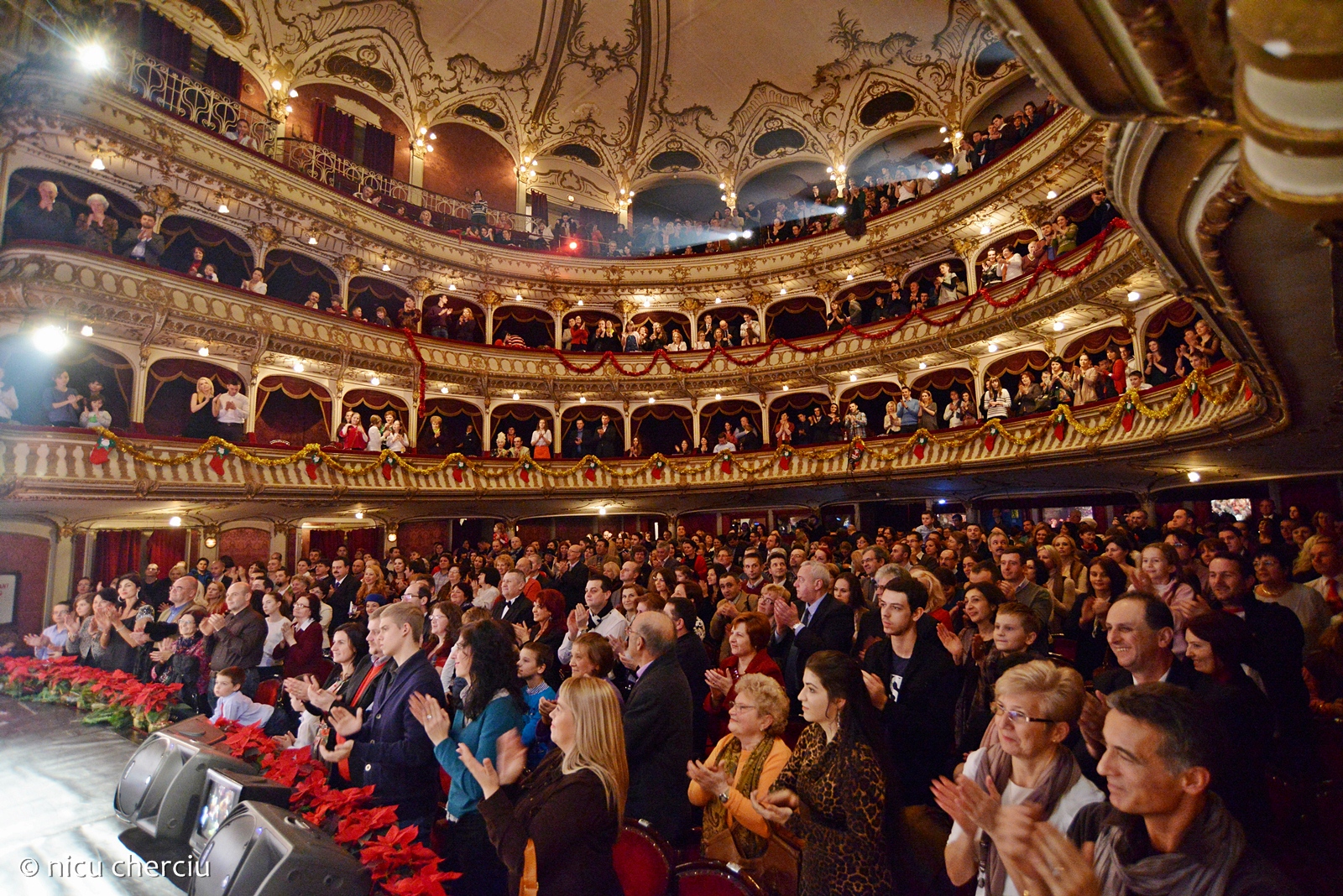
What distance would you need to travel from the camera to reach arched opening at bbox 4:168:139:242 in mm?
11648

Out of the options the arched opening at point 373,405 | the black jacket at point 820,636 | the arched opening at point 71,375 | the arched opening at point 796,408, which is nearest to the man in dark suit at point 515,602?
the black jacket at point 820,636

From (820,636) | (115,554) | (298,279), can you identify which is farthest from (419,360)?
(820,636)

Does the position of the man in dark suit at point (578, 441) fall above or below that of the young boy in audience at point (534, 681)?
above

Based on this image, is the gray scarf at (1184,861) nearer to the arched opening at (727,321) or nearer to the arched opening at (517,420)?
the arched opening at (517,420)

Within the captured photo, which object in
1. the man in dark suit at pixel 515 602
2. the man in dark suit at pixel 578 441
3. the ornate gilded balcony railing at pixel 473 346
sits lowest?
the man in dark suit at pixel 515 602

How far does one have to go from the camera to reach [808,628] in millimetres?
4348

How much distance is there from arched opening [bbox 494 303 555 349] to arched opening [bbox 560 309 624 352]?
20.2 inches

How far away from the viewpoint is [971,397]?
17.8 metres

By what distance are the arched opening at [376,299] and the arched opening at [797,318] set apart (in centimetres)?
1152

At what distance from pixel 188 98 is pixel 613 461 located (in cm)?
1300

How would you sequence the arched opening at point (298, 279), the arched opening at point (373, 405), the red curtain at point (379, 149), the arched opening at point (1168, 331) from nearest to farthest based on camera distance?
the arched opening at point (1168, 331) < the arched opening at point (298, 279) < the arched opening at point (373, 405) < the red curtain at point (379, 149)

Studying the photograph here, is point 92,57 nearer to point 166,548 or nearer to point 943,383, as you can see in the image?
point 166,548

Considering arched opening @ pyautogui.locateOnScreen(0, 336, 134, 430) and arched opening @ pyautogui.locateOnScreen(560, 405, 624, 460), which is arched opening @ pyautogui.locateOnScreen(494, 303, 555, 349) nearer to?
arched opening @ pyautogui.locateOnScreen(560, 405, 624, 460)

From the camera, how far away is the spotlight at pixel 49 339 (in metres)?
11.5
